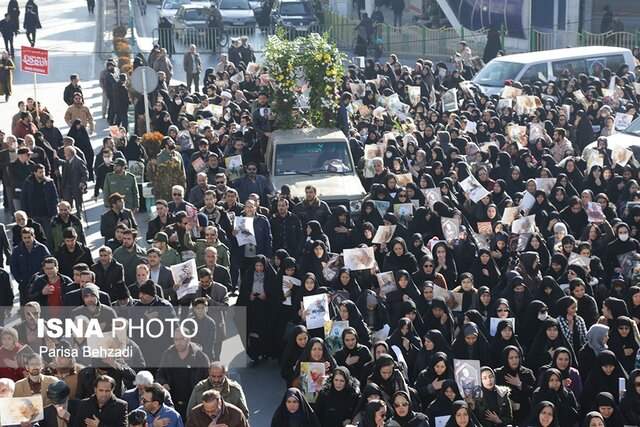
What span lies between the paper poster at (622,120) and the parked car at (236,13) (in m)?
22.4

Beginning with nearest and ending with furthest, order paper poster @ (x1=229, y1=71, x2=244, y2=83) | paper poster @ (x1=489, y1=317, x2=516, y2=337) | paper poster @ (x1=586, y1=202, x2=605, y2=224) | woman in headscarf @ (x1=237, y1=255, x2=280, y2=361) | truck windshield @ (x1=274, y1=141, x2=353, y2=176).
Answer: paper poster @ (x1=489, y1=317, x2=516, y2=337)
woman in headscarf @ (x1=237, y1=255, x2=280, y2=361)
paper poster @ (x1=586, y1=202, x2=605, y2=224)
truck windshield @ (x1=274, y1=141, x2=353, y2=176)
paper poster @ (x1=229, y1=71, x2=244, y2=83)

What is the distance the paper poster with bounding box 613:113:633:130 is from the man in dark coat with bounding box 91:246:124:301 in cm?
1222

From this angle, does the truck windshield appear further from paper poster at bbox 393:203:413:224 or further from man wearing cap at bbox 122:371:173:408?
man wearing cap at bbox 122:371:173:408

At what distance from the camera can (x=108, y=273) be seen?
14.6 meters

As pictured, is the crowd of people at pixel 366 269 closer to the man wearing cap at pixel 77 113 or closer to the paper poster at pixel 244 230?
the man wearing cap at pixel 77 113

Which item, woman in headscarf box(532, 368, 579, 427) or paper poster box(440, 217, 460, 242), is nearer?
woman in headscarf box(532, 368, 579, 427)

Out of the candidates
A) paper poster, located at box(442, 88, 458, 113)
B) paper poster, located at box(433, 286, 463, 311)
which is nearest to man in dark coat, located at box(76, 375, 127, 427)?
paper poster, located at box(433, 286, 463, 311)

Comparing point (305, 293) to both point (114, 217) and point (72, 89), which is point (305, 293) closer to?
point (114, 217)

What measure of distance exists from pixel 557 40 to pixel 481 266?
25754 mm

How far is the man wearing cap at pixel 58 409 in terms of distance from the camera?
36.7 ft

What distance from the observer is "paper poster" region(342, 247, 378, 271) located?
15.6 metres

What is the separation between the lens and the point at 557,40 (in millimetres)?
40688

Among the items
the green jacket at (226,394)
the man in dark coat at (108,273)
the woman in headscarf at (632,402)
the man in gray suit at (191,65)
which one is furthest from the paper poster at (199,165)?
the man in gray suit at (191,65)

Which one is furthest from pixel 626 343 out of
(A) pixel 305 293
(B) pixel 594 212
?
(B) pixel 594 212
